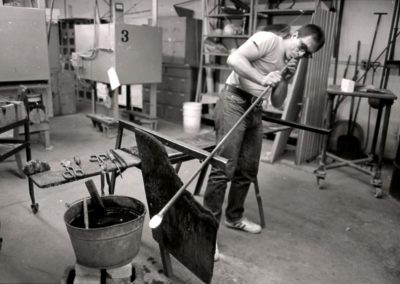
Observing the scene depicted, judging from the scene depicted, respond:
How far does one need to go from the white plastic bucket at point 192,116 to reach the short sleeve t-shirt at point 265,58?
9.02 ft

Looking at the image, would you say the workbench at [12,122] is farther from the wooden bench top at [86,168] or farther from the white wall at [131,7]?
the white wall at [131,7]

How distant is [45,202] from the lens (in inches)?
106

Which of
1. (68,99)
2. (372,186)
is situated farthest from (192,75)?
(372,186)

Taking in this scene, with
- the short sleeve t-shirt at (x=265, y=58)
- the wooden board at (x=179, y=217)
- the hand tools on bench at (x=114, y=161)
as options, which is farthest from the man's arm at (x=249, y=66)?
the hand tools on bench at (x=114, y=161)

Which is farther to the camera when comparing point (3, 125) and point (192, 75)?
point (192, 75)

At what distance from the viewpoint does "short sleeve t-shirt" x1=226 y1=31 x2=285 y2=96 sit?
77.1 inches

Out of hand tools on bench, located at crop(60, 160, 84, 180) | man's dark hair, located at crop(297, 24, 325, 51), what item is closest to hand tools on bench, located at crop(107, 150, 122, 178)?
hand tools on bench, located at crop(60, 160, 84, 180)

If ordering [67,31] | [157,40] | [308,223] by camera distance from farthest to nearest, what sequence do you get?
[67,31] → [157,40] → [308,223]

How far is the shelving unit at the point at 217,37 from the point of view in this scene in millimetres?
4766

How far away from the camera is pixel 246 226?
240 centimetres

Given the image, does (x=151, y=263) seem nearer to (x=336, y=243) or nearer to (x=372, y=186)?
(x=336, y=243)

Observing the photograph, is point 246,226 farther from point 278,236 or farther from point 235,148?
point 235,148

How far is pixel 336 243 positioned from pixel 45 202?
7.30 feet

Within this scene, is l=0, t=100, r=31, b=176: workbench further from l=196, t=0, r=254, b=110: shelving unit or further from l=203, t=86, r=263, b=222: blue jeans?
l=196, t=0, r=254, b=110: shelving unit
